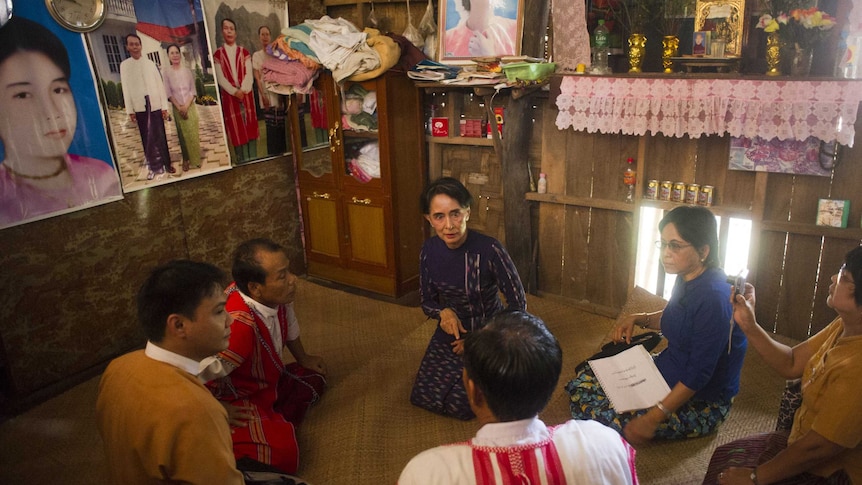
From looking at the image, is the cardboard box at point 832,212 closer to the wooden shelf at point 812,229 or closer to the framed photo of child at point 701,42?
the wooden shelf at point 812,229

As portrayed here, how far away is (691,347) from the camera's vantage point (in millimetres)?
2096

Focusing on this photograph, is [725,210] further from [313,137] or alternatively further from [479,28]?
[313,137]

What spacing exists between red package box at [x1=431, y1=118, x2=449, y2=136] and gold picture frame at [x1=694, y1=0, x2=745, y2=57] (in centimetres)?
179

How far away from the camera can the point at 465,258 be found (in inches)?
106

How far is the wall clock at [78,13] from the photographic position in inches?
123

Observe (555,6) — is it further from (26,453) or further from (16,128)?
(26,453)

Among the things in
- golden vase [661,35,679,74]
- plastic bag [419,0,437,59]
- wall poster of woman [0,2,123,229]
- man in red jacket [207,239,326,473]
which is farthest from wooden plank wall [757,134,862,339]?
wall poster of woman [0,2,123,229]

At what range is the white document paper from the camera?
2.18 m

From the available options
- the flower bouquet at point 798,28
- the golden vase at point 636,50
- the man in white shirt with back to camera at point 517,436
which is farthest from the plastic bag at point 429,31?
the man in white shirt with back to camera at point 517,436

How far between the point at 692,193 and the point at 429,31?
6.85ft

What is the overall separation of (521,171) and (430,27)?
1.22 meters

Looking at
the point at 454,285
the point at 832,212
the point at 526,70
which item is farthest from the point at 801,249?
the point at 454,285

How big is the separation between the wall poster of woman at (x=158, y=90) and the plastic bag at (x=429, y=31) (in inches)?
59.9

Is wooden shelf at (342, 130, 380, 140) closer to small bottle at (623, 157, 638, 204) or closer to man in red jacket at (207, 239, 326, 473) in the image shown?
small bottle at (623, 157, 638, 204)
